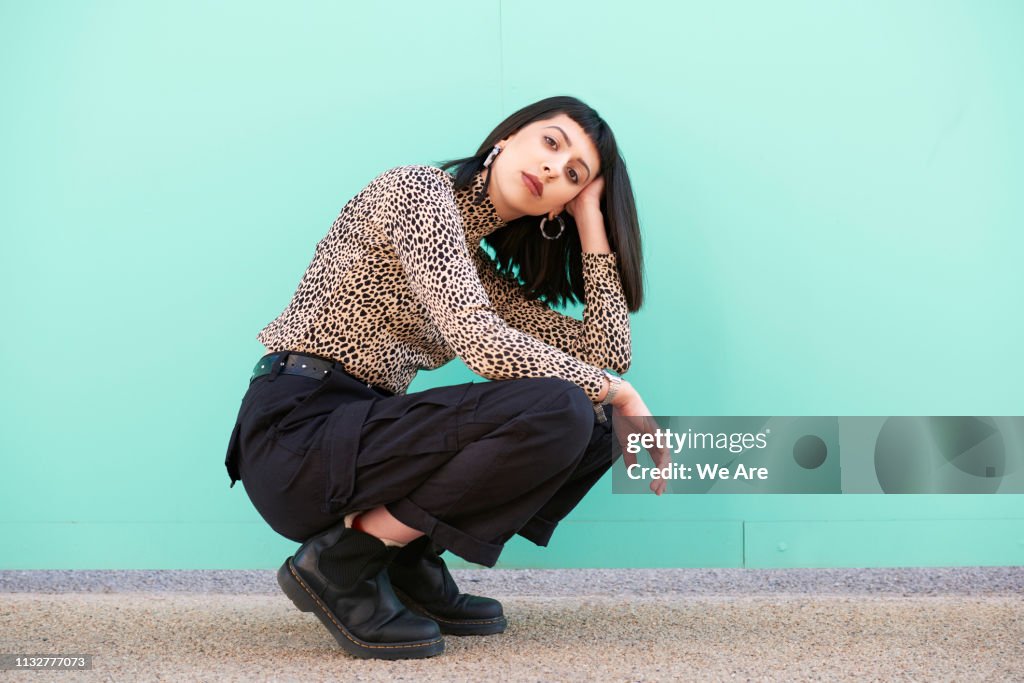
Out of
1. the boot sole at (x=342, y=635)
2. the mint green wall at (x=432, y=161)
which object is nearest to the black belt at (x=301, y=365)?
the boot sole at (x=342, y=635)

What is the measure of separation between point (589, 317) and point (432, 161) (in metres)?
0.65

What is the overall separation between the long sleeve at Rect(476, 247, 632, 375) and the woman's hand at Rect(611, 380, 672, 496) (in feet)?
0.79

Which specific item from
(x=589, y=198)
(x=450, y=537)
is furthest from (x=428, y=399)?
(x=589, y=198)

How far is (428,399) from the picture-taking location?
5.34ft

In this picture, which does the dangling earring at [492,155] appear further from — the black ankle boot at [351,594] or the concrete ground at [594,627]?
the concrete ground at [594,627]

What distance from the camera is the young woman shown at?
1.62 meters

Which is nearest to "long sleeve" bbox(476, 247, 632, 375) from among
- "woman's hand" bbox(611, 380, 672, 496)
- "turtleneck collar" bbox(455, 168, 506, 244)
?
"turtleneck collar" bbox(455, 168, 506, 244)

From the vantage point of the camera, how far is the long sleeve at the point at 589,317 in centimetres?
204

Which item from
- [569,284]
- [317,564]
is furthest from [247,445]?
[569,284]

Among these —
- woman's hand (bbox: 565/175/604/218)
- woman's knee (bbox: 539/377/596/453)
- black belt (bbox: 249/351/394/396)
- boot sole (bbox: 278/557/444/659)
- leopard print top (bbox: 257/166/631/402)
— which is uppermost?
woman's hand (bbox: 565/175/604/218)

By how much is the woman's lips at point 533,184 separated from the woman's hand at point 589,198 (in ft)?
0.45

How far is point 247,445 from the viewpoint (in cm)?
173

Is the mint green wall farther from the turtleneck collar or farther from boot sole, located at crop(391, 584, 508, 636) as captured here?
boot sole, located at crop(391, 584, 508, 636)

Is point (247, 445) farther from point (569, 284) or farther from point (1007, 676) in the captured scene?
point (1007, 676)
